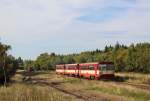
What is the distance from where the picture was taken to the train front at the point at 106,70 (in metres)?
52.2

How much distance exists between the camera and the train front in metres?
52.2

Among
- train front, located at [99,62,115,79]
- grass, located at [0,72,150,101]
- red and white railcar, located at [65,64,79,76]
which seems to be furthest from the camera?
red and white railcar, located at [65,64,79,76]

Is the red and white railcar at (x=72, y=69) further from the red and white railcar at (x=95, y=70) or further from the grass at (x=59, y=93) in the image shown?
the grass at (x=59, y=93)

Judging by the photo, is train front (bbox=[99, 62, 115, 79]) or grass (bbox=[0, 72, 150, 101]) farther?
train front (bbox=[99, 62, 115, 79])

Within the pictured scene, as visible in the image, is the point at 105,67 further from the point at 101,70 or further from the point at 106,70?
the point at 101,70

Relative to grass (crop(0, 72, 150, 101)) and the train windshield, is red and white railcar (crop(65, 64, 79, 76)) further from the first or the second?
grass (crop(0, 72, 150, 101))

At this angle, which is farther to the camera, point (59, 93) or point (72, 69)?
point (72, 69)

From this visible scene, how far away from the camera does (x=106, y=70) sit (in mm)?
52688

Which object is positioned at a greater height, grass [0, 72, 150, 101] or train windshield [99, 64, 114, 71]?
train windshield [99, 64, 114, 71]

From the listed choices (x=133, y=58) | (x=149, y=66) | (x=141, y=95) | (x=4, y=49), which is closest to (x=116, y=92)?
(x=141, y=95)

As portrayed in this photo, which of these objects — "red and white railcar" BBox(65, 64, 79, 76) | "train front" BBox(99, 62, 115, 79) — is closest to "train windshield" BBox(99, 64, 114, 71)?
"train front" BBox(99, 62, 115, 79)

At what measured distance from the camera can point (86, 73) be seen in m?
59.1

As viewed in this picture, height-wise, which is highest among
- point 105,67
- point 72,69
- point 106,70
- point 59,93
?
point 72,69

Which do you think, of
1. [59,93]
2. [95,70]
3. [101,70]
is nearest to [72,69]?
[95,70]
